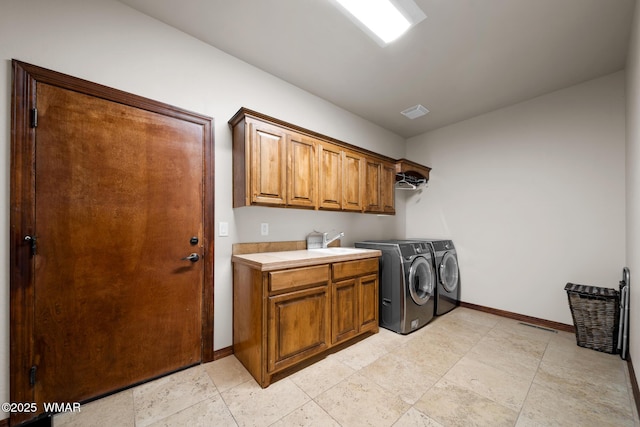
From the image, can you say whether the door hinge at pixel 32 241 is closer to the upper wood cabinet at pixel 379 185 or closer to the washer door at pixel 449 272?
the upper wood cabinet at pixel 379 185

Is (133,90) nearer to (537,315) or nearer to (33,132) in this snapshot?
(33,132)

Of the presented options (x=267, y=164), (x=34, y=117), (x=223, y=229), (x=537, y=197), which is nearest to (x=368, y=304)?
(x=223, y=229)

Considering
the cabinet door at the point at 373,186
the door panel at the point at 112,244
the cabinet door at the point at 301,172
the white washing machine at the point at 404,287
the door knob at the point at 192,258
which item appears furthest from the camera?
the cabinet door at the point at 373,186

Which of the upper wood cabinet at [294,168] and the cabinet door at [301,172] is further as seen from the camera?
the cabinet door at [301,172]

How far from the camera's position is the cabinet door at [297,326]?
1.82m

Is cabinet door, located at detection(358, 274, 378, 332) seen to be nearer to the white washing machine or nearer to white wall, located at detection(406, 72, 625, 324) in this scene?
the white washing machine

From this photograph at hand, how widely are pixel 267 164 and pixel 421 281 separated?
7.21ft

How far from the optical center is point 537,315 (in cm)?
290

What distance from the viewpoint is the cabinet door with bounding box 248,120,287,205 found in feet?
6.78

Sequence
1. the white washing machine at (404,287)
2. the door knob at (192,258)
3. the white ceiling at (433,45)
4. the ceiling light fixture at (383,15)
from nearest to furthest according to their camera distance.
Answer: the ceiling light fixture at (383,15), the white ceiling at (433,45), the door knob at (192,258), the white washing machine at (404,287)

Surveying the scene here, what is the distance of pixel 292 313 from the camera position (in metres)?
1.93

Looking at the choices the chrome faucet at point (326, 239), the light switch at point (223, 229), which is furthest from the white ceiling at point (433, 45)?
the chrome faucet at point (326, 239)

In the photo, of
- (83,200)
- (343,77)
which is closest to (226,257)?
(83,200)

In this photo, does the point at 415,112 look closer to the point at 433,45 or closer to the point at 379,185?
the point at 379,185
